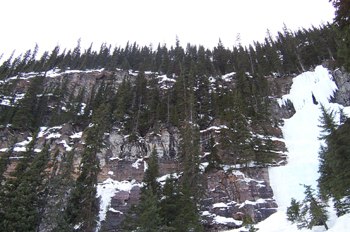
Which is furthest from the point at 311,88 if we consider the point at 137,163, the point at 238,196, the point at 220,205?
the point at 137,163

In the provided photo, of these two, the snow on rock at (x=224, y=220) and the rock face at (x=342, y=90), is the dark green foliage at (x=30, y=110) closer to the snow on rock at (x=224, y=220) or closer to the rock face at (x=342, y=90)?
the snow on rock at (x=224, y=220)

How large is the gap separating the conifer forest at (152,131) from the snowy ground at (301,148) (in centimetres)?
249

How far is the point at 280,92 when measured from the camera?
53.7 m

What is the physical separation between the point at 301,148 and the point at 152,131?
92.7 ft

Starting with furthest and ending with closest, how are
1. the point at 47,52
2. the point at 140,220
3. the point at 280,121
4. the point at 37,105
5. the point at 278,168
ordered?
the point at 47,52 < the point at 37,105 < the point at 280,121 < the point at 278,168 < the point at 140,220

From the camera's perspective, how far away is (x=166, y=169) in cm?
3581

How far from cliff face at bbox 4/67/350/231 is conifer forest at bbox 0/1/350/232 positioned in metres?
0.42

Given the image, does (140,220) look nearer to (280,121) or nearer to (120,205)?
(120,205)

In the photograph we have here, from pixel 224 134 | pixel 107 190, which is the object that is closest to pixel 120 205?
pixel 107 190

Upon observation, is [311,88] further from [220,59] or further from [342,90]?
[220,59]

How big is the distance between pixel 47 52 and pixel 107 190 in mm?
78342

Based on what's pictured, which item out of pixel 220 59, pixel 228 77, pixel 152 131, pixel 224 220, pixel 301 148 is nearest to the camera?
pixel 224 220

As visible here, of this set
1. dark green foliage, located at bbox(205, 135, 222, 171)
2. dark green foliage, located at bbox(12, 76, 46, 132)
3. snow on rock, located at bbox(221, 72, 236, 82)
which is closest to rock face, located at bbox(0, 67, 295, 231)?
dark green foliage, located at bbox(205, 135, 222, 171)

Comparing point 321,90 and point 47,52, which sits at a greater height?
point 47,52
